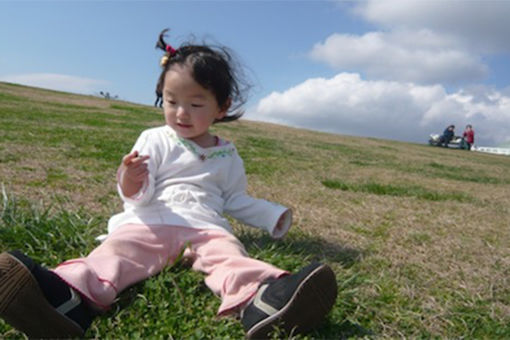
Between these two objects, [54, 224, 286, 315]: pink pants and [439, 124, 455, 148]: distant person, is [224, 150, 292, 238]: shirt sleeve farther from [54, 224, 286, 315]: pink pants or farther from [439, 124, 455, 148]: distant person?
[439, 124, 455, 148]: distant person

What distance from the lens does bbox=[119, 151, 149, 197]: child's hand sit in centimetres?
214

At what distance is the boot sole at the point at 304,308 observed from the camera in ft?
5.31

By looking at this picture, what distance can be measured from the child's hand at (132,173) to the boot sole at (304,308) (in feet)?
3.31

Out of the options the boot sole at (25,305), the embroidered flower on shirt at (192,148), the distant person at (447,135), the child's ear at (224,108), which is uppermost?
the distant person at (447,135)

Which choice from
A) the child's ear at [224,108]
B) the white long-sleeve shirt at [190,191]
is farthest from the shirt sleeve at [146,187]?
the child's ear at [224,108]

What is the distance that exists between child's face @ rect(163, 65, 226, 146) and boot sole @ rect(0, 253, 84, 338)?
1197mm

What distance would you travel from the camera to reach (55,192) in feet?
11.6

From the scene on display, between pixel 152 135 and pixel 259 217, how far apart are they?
0.82 m

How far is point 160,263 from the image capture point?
2.10 meters

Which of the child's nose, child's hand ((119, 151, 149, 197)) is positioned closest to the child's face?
the child's nose

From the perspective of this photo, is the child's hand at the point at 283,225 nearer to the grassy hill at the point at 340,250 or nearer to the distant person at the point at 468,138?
the grassy hill at the point at 340,250

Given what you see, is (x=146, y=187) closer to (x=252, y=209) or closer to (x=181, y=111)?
(x=181, y=111)

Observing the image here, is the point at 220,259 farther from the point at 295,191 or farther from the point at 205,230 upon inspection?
the point at 295,191

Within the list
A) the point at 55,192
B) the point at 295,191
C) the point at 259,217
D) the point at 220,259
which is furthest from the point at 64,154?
the point at 220,259
